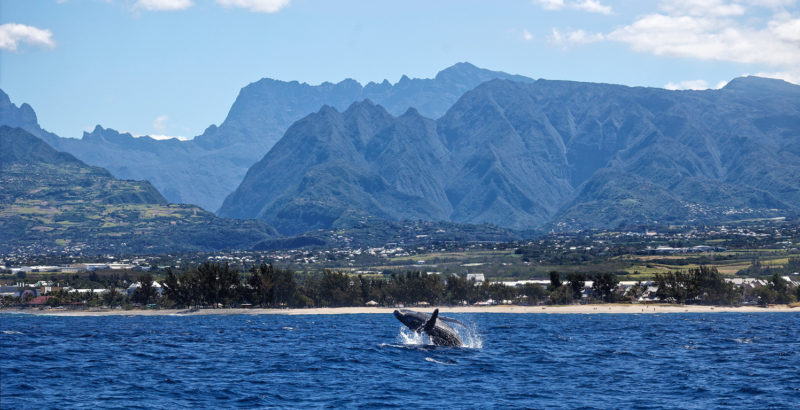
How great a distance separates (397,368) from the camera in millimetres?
84688

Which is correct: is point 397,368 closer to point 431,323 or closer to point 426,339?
point 431,323

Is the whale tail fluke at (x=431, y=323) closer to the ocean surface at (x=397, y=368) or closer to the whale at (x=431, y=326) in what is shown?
the whale at (x=431, y=326)

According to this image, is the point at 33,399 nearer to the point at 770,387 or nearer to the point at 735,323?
the point at 770,387

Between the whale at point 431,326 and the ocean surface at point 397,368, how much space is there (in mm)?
2102

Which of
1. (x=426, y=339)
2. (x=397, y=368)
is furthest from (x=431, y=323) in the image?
(x=397, y=368)

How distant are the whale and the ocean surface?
2.10 m

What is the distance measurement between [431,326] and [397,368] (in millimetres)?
14264

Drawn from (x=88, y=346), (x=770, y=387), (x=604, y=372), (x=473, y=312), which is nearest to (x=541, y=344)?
(x=604, y=372)

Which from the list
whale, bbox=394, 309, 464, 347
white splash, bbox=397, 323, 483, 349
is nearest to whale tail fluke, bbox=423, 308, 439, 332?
whale, bbox=394, 309, 464, 347

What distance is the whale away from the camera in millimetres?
97688

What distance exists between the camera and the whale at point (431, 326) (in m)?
97.7

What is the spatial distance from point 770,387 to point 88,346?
75770mm

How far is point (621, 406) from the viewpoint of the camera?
63.0 m

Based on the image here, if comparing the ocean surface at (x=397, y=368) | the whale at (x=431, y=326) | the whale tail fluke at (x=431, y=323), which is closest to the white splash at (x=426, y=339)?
the ocean surface at (x=397, y=368)
